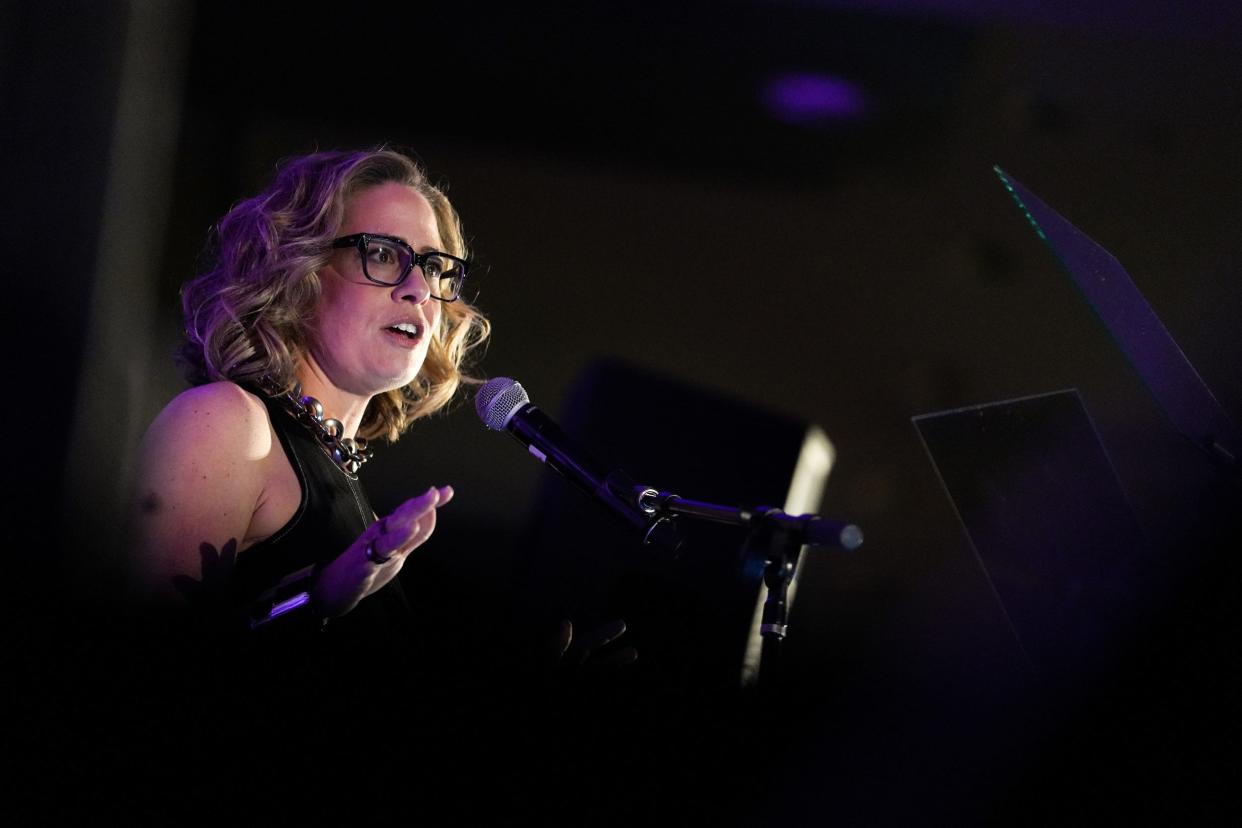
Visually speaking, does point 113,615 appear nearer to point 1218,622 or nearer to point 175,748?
point 175,748

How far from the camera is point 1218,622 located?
1.07m

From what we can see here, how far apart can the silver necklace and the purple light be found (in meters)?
1.68

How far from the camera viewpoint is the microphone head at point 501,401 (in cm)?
131

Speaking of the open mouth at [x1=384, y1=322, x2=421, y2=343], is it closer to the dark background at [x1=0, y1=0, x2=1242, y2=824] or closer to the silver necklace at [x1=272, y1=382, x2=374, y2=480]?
the silver necklace at [x1=272, y1=382, x2=374, y2=480]

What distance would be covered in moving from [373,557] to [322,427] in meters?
0.70

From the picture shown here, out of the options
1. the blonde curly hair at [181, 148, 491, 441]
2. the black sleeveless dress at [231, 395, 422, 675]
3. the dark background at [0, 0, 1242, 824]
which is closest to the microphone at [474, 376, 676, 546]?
the black sleeveless dress at [231, 395, 422, 675]

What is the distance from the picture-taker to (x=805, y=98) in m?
2.77

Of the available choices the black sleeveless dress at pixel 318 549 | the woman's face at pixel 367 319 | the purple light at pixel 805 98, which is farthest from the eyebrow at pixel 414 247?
the purple light at pixel 805 98

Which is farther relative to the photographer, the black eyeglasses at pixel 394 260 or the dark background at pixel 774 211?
the dark background at pixel 774 211

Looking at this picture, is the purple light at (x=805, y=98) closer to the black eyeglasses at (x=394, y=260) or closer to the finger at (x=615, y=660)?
the black eyeglasses at (x=394, y=260)

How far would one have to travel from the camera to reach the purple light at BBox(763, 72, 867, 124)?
9.05 feet

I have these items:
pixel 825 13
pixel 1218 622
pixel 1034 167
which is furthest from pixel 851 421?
pixel 1218 622

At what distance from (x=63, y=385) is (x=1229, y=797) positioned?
2.32 meters

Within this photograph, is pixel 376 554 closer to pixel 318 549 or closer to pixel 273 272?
pixel 318 549
